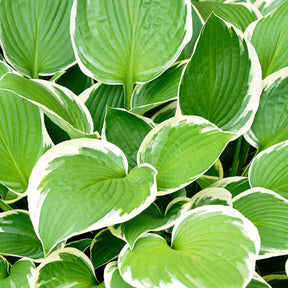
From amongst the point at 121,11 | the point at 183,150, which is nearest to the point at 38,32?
the point at 121,11

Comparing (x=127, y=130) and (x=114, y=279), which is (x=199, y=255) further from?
(x=127, y=130)

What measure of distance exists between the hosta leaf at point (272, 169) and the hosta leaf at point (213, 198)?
0.08 meters

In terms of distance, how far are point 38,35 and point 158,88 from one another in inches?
10.7

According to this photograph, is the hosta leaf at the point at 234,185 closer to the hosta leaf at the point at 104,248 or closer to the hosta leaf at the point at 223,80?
the hosta leaf at the point at 223,80

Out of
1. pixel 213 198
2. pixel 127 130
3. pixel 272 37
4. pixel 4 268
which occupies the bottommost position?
pixel 4 268

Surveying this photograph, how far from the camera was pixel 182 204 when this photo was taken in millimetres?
704

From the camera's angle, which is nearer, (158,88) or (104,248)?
(104,248)

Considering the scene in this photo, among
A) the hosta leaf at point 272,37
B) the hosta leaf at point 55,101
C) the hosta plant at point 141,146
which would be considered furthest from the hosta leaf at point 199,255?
the hosta leaf at point 272,37

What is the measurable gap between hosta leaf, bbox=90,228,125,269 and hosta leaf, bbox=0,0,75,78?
→ 1.18 ft

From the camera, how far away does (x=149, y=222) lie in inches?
26.4

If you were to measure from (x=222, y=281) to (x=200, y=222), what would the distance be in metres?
0.11

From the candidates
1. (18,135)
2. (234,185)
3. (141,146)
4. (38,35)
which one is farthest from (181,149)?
(38,35)

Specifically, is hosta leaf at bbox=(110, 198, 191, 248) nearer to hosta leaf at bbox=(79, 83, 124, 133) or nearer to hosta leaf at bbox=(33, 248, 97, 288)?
hosta leaf at bbox=(33, 248, 97, 288)

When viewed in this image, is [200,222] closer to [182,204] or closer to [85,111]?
[182,204]
